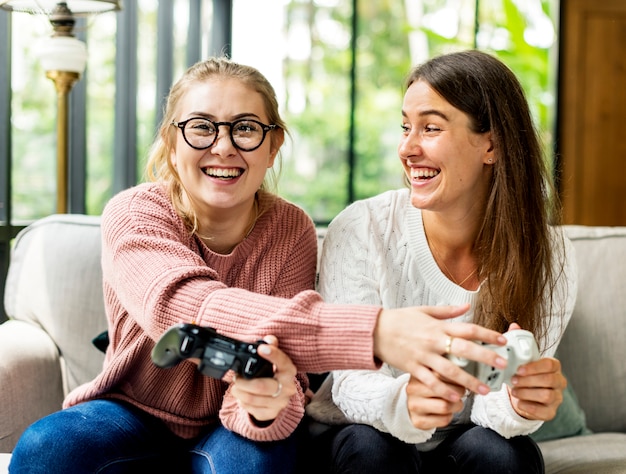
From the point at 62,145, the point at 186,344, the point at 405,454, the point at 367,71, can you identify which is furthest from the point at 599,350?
the point at 367,71

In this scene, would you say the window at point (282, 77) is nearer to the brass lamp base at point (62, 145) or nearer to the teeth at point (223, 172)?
the brass lamp base at point (62, 145)

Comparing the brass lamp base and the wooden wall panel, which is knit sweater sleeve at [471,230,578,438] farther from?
the wooden wall panel

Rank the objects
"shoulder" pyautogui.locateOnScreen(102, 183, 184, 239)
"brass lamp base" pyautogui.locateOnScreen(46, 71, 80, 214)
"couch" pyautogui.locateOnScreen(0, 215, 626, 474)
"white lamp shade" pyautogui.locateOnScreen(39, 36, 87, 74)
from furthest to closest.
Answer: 1. "brass lamp base" pyautogui.locateOnScreen(46, 71, 80, 214)
2. "white lamp shade" pyautogui.locateOnScreen(39, 36, 87, 74)
3. "couch" pyautogui.locateOnScreen(0, 215, 626, 474)
4. "shoulder" pyautogui.locateOnScreen(102, 183, 184, 239)

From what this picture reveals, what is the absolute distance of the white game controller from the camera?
1.29 m

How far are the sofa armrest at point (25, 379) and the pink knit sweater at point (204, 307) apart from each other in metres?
0.24

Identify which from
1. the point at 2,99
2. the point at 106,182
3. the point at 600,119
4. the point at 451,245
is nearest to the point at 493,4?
the point at 600,119

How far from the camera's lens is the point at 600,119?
5.23 meters

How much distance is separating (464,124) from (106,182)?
2500mm

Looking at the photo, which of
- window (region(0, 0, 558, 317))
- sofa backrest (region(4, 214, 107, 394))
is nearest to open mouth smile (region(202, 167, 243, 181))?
sofa backrest (region(4, 214, 107, 394))

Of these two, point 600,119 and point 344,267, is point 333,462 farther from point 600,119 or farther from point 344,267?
point 600,119

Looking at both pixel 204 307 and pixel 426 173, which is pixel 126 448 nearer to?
pixel 204 307

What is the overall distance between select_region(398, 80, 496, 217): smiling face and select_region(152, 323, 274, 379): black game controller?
602 millimetres

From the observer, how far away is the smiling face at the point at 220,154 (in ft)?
5.56

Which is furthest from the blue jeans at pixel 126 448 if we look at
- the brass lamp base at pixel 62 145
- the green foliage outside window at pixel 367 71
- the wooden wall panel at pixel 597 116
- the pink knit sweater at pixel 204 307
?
the wooden wall panel at pixel 597 116
